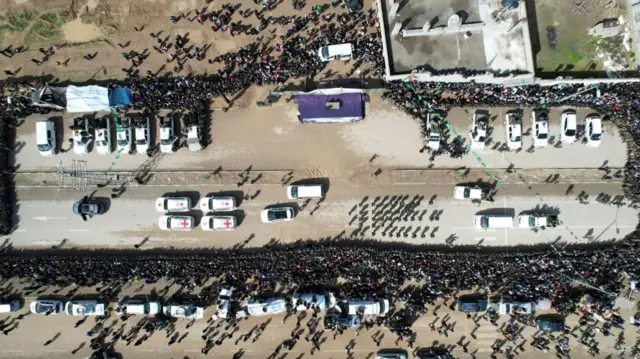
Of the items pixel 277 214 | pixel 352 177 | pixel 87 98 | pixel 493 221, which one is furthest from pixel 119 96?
pixel 493 221

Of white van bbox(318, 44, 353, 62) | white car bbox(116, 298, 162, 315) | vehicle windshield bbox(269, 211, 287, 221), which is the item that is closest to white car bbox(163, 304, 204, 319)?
white car bbox(116, 298, 162, 315)

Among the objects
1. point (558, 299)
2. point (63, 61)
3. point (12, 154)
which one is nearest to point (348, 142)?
point (558, 299)

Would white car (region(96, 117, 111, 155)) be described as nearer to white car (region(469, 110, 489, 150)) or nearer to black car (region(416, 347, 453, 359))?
white car (region(469, 110, 489, 150))

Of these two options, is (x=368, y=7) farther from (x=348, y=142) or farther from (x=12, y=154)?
(x=12, y=154)

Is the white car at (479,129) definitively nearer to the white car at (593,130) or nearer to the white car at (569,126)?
the white car at (569,126)

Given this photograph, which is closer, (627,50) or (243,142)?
(627,50)

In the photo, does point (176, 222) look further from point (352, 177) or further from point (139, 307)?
point (352, 177)
